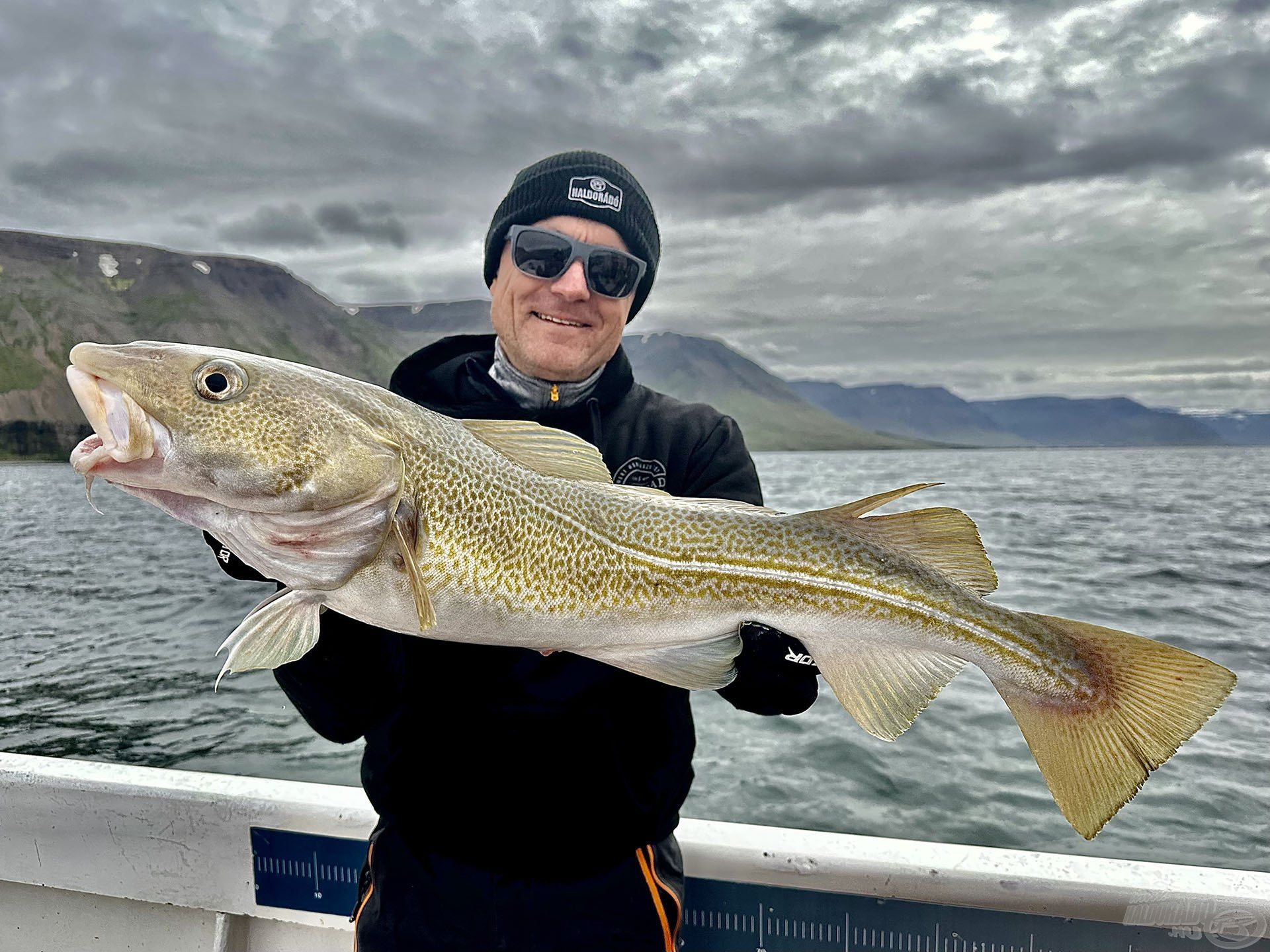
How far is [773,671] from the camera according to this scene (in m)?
2.55

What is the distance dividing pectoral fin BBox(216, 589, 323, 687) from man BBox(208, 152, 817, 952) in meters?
0.37

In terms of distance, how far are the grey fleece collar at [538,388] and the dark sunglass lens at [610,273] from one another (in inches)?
12.9

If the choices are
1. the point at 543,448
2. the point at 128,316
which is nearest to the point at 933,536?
the point at 543,448

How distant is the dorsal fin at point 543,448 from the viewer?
2320 mm

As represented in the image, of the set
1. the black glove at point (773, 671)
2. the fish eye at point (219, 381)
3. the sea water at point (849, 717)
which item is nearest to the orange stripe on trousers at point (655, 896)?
the black glove at point (773, 671)

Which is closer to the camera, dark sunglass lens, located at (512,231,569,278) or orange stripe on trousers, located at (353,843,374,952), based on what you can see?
orange stripe on trousers, located at (353,843,374,952)

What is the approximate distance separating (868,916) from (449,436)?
285 centimetres

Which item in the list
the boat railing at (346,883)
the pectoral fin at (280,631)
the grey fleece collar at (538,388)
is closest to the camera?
the pectoral fin at (280,631)

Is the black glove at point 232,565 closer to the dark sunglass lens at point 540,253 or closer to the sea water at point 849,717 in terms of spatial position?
the dark sunglass lens at point 540,253

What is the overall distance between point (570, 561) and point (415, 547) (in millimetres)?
426

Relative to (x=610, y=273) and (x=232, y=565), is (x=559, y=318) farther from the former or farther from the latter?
(x=232, y=565)

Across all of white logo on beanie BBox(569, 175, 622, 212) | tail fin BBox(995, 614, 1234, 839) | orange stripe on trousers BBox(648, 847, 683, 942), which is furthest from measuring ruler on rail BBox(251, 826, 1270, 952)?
white logo on beanie BBox(569, 175, 622, 212)

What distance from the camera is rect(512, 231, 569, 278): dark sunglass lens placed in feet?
9.59

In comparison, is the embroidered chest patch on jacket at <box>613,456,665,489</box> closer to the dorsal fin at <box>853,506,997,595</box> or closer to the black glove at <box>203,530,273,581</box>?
the dorsal fin at <box>853,506,997,595</box>
